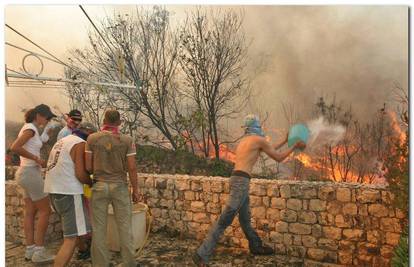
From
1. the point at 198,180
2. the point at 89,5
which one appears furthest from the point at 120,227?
the point at 89,5

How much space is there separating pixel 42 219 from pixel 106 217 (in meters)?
1.00

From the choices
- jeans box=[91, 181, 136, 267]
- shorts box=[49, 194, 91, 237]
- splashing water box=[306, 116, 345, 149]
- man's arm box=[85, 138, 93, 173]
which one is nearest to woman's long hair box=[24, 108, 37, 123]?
man's arm box=[85, 138, 93, 173]

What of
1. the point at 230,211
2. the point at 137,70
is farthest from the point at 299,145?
the point at 137,70

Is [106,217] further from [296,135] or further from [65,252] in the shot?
[296,135]

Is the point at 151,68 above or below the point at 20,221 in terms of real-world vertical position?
above

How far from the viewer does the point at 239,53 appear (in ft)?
19.2

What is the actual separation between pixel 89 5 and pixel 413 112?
155 inches

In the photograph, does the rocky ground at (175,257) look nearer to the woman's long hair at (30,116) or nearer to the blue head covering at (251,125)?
the blue head covering at (251,125)

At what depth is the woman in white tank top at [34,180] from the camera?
13.4 feet

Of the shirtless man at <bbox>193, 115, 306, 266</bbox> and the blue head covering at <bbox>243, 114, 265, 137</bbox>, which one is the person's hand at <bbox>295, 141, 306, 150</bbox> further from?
the blue head covering at <bbox>243, 114, 265, 137</bbox>

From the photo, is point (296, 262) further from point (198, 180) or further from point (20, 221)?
point (20, 221)

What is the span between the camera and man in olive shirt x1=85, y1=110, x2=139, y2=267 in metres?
3.64

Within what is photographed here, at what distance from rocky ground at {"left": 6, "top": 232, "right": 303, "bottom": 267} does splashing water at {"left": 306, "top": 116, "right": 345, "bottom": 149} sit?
2.13 metres

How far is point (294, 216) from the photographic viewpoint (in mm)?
4426
